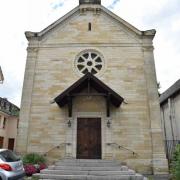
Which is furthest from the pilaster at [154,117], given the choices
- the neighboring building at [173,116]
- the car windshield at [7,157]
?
the car windshield at [7,157]

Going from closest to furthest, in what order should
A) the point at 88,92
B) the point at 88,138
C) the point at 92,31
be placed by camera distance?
the point at 88,92 → the point at 88,138 → the point at 92,31

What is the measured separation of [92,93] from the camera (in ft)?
37.2

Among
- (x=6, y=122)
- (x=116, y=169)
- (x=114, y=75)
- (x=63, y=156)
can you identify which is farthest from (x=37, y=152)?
(x=6, y=122)

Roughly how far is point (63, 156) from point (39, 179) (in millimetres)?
3402

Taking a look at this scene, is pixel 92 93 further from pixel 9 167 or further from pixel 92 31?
pixel 9 167

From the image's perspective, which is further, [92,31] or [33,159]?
[92,31]

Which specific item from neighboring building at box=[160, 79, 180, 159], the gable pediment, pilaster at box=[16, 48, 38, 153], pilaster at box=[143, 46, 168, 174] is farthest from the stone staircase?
the gable pediment

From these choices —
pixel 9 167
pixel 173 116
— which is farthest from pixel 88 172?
pixel 173 116

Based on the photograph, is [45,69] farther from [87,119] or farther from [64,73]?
[87,119]

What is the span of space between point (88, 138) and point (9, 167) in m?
5.53

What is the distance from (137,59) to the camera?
43.6 feet

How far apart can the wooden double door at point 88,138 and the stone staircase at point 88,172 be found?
1245 millimetres

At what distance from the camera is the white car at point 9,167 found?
22.2 ft

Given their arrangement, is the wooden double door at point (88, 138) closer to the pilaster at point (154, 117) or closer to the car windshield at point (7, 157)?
the pilaster at point (154, 117)
